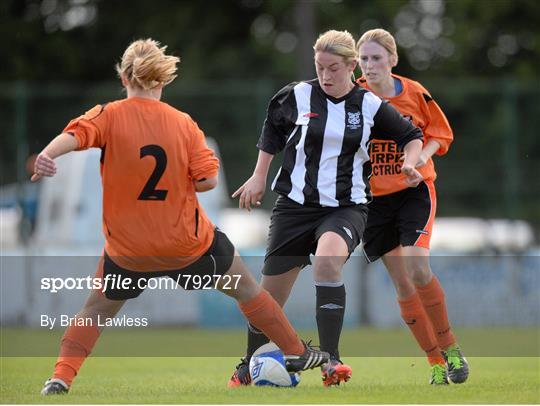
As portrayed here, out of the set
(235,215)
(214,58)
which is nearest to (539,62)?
(214,58)

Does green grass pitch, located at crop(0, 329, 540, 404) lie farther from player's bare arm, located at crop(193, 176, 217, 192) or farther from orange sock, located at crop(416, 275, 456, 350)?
player's bare arm, located at crop(193, 176, 217, 192)

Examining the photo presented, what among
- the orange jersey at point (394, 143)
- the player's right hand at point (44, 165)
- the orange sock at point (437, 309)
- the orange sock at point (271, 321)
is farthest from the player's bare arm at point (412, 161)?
the player's right hand at point (44, 165)

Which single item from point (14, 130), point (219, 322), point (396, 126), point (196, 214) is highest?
point (396, 126)

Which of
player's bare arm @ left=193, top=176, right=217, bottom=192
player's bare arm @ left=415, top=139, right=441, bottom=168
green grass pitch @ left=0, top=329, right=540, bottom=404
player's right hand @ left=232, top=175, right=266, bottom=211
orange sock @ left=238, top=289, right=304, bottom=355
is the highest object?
player's bare arm @ left=415, top=139, right=441, bottom=168

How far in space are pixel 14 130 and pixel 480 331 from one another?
7225 millimetres

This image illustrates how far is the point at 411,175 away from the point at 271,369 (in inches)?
53.8

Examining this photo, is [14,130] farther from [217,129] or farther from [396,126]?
[396,126]

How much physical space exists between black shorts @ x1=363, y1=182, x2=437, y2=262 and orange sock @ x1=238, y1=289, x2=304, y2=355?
45.2 inches

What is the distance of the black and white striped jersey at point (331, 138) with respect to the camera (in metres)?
7.02

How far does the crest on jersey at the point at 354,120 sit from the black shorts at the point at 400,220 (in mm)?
858

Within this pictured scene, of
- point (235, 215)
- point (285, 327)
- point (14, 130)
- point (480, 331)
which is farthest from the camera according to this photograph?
point (235, 215)

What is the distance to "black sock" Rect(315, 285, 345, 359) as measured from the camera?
6.86 meters

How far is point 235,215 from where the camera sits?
68.1 feet

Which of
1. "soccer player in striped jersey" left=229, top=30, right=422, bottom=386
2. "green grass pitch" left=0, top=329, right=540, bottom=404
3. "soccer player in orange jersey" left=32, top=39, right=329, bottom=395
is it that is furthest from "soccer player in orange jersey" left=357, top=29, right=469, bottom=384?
"soccer player in orange jersey" left=32, top=39, right=329, bottom=395
